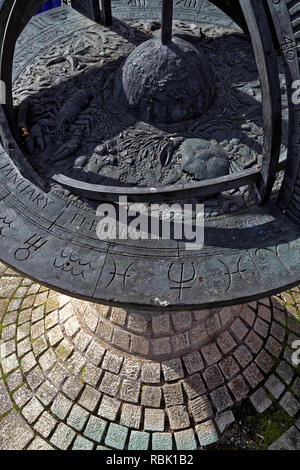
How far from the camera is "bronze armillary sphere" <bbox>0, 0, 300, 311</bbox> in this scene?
2557 millimetres

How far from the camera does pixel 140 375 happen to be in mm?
3859

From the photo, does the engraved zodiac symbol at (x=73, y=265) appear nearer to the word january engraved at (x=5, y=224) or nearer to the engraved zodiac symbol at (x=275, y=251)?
the word january engraved at (x=5, y=224)

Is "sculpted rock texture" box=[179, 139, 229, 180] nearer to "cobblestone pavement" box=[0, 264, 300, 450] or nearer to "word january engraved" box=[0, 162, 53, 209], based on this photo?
"word january engraved" box=[0, 162, 53, 209]

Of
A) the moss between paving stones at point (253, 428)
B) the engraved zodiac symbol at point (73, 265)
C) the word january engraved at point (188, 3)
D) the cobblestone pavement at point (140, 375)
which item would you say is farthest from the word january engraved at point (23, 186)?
the word january engraved at point (188, 3)

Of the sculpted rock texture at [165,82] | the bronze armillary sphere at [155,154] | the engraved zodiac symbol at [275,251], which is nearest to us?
the bronze armillary sphere at [155,154]

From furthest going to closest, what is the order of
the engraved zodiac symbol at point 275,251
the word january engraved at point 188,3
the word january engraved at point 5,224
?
the word january engraved at point 188,3 < the word january engraved at point 5,224 < the engraved zodiac symbol at point 275,251

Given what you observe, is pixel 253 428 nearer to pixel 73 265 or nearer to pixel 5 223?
pixel 73 265

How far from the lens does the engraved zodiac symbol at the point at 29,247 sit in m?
2.73

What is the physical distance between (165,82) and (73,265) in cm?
188

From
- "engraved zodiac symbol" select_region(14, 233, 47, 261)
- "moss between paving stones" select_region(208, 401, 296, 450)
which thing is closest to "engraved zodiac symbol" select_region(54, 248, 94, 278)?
"engraved zodiac symbol" select_region(14, 233, 47, 261)

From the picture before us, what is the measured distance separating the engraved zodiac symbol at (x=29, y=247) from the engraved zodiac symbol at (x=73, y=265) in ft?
0.67

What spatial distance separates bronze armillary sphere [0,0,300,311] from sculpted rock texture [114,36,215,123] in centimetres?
1

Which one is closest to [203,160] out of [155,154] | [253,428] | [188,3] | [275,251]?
[155,154]
